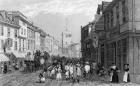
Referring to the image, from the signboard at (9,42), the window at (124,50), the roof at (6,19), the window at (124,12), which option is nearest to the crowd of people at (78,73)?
the window at (124,50)

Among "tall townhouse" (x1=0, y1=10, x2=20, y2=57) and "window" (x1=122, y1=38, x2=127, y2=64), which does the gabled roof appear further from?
"window" (x1=122, y1=38, x2=127, y2=64)

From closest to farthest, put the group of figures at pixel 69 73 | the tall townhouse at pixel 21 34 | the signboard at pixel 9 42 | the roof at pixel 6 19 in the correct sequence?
the group of figures at pixel 69 73, the signboard at pixel 9 42, the roof at pixel 6 19, the tall townhouse at pixel 21 34

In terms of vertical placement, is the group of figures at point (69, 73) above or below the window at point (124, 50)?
below

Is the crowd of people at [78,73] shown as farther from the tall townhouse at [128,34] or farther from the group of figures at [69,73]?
the tall townhouse at [128,34]

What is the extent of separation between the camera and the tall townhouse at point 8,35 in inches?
1791

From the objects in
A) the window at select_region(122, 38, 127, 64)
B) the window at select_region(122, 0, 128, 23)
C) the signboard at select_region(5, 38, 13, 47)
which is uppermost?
the window at select_region(122, 0, 128, 23)

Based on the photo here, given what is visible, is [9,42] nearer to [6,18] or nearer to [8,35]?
[8,35]

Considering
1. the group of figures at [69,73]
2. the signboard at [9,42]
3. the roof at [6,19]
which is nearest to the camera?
the group of figures at [69,73]

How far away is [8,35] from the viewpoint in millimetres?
48594

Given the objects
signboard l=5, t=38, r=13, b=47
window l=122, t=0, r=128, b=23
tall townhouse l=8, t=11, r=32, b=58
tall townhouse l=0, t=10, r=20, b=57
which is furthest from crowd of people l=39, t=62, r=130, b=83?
tall townhouse l=8, t=11, r=32, b=58

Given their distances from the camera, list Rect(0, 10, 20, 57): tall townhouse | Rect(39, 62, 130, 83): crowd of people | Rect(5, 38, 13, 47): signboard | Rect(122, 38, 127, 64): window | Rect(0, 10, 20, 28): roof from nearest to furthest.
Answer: Rect(39, 62, 130, 83): crowd of people
Rect(122, 38, 127, 64): window
Rect(0, 10, 20, 57): tall townhouse
Rect(5, 38, 13, 47): signboard
Rect(0, 10, 20, 28): roof

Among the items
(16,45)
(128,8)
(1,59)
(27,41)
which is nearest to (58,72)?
(128,8)

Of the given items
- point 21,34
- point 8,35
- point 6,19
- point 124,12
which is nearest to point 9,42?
point 8,35

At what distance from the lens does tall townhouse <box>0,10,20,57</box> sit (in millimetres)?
45487
